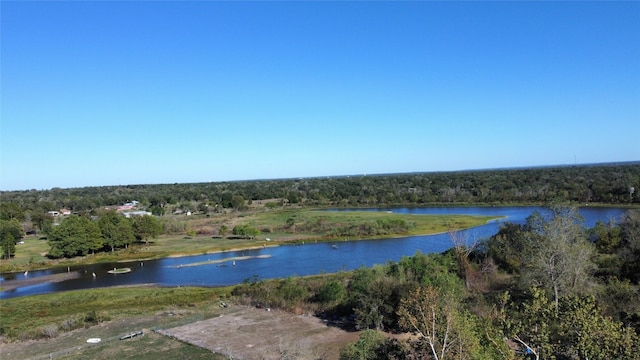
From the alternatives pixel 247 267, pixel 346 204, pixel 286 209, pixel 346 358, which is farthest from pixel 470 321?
pixel 346 204

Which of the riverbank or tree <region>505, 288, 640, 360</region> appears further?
the riverbank

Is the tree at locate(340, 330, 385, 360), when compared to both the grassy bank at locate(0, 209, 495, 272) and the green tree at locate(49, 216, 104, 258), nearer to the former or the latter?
the grassy bank at locate(0, 209, 495, 272)

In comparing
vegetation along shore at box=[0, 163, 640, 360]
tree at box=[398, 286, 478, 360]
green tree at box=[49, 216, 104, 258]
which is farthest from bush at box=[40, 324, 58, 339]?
green tree at box=[49, 216, 104, 258]

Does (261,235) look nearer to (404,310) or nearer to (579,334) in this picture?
(404,310)

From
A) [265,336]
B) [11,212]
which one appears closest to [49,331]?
[265,336]

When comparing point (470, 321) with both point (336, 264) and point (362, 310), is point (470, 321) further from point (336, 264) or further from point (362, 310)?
point (336, 264)
